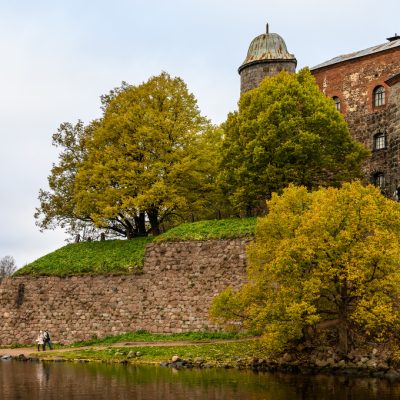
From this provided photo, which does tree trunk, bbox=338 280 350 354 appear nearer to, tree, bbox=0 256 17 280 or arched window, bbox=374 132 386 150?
arched window, bbox=374 132 386 150

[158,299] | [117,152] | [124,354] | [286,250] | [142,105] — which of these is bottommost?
[124,354]

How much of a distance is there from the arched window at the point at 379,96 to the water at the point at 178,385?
2550cm

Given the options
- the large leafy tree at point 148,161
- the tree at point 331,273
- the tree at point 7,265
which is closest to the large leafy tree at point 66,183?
the large leafy tree at point 148,161

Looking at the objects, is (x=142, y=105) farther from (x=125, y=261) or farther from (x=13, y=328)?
(x=13, y=328)

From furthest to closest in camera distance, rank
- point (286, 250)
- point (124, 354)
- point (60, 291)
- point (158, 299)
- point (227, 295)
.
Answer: point (60, 291)
point (158, 299)
point (124, 354)
point (227, 295)
point (286, 250)

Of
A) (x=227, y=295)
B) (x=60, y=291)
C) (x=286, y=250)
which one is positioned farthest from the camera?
(x=60, y=291)

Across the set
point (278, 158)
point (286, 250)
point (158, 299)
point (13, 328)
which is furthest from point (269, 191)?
point (13, 328)

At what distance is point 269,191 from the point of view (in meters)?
37.7

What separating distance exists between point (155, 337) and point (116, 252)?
7.47 m

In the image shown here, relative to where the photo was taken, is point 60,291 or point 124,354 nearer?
point 124,354

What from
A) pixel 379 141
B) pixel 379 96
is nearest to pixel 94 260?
pixel 379 141

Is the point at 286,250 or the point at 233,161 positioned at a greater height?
the point at 233,161

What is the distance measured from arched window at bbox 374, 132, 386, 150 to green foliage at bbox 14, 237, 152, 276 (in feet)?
55.0

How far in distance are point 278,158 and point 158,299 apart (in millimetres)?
10371
